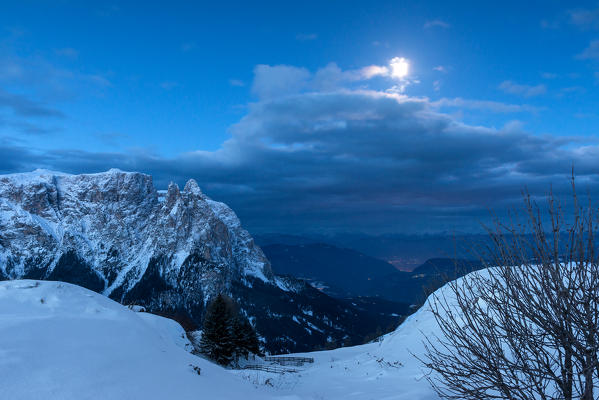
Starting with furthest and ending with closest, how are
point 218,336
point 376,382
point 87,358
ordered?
point 218,336 → point 376,382 → point 87,358

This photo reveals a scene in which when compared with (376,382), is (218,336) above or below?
below

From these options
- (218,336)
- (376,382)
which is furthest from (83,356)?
(218,336)

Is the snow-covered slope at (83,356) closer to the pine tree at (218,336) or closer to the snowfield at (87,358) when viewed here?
the snowfield at (87,358)

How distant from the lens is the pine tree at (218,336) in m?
32.1

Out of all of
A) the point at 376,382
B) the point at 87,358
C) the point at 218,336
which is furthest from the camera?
the point at 218,336

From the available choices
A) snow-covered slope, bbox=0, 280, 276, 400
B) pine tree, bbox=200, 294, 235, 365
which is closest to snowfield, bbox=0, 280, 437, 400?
snow-covered slope, bbox=0, 280, 276, 400

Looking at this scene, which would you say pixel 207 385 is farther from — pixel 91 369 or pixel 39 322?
pixel 39 322

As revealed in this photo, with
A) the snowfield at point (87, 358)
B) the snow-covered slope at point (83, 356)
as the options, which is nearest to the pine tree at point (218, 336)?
the snowfield at point (87, 358)

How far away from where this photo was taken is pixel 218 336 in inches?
1268

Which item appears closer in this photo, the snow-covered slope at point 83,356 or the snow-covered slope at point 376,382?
the snow-covered slope at point 83,356

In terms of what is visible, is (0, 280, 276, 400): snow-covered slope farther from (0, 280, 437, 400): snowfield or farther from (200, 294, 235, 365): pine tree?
(200, 294, 235, 365): pine tree

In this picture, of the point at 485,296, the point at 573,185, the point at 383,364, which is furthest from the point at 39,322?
the point at 383,364

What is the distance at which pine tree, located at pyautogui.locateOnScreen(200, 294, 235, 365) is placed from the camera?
32.1 m

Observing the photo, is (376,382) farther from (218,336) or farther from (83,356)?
(218,336)
